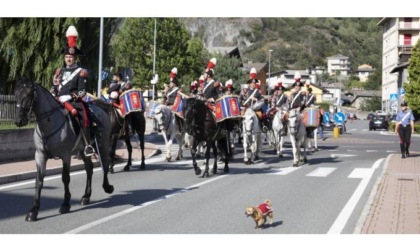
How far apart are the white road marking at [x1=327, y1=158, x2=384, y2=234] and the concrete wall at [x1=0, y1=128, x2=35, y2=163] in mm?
9717

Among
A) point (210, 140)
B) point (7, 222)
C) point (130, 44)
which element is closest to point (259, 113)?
point (210, 140)

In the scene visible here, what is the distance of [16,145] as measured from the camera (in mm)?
18734

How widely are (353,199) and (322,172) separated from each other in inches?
212

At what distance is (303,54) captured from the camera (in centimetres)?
19562

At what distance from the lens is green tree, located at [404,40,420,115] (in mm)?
57844

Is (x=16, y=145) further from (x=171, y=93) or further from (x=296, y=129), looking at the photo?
Answer: (x=296, y=129)

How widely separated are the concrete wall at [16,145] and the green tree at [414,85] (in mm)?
45596

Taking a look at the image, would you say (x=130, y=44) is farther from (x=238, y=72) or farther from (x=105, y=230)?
(x=105, y=230)

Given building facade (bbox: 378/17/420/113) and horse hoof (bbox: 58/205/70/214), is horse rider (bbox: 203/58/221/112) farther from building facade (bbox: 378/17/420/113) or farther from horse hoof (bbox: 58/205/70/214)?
building facade (bbox: 378/17/420/113)

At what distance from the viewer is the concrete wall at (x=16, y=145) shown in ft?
59.5

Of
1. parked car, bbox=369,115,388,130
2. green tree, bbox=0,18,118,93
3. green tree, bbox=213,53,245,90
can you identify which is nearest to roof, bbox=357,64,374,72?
green tree, bbox=213,53,245,90

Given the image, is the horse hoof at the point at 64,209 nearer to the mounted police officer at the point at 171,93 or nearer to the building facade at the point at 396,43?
the mounted police officer at the point at 171,93

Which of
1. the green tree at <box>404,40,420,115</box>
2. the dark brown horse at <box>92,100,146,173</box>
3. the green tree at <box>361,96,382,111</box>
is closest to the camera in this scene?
the dark brown horse at <box>92,100,146,173</box>
